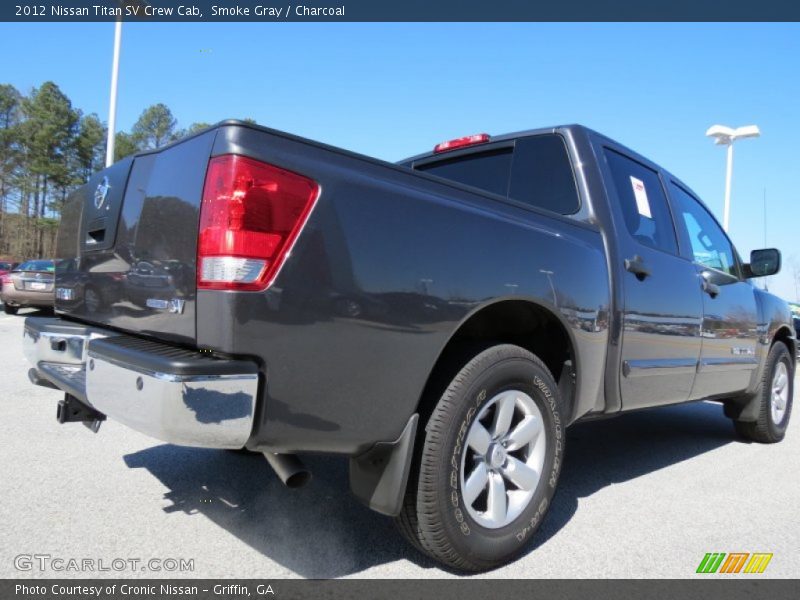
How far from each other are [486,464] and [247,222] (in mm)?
1329

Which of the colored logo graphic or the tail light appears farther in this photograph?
the colored logo graphic

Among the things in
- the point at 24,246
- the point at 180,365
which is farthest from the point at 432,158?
the point at 24,246

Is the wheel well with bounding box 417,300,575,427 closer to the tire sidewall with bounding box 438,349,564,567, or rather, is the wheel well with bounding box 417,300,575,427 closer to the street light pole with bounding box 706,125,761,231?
the tire sidewall with bounding box 438,349,564,567

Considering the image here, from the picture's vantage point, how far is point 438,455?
6.85ft

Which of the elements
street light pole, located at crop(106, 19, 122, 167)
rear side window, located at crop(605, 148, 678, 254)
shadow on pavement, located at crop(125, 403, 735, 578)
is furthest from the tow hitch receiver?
street light pole, located at crop(106, 19, 122, 167)

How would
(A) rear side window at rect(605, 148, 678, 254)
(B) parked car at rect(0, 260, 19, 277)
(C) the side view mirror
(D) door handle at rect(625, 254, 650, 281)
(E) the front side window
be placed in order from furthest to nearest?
(B) parked car at rect(0, 260, 19, 277)
(C) the side view mirror
(E) the front side window
(A) rear side window at rect(605, 148, 678, 254)
(D) door handle at rect(625, 254, 650, 281)

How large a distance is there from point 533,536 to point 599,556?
0.29 m

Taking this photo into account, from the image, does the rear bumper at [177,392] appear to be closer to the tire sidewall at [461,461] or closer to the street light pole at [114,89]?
the tire sidewall at [461,461]

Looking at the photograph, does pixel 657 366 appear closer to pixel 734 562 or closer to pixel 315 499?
pixel 734 562

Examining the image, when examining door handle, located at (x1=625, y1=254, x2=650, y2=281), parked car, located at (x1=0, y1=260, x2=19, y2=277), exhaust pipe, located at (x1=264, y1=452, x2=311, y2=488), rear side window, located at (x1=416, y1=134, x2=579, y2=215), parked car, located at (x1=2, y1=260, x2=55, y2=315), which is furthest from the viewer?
parked car, located at (x1=0, y1=260, x2=19, y2=277)

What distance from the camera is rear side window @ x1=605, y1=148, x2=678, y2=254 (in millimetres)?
3312

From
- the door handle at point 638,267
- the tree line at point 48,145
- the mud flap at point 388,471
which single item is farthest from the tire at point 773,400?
the tree line at point 48,145
